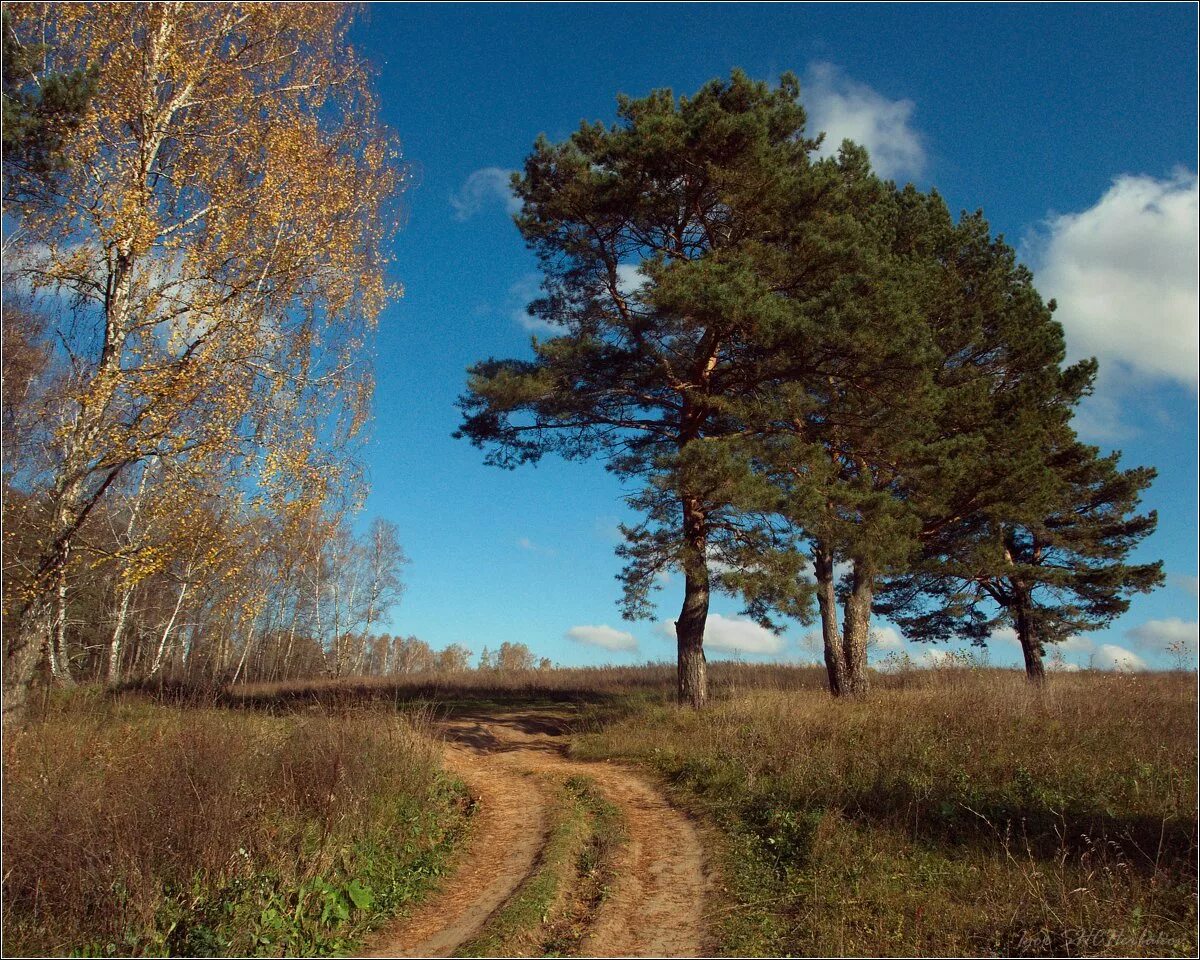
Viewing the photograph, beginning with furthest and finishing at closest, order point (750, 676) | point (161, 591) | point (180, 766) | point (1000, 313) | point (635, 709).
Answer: point (161, 591), point (750, 676), point (1000, 313), point (635, 709), point (180, 766)

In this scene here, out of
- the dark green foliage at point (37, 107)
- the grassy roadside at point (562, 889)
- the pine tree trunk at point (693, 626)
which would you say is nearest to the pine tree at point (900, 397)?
the pine tree trunk at point (693, 626)

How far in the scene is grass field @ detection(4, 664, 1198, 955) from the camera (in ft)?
18.7

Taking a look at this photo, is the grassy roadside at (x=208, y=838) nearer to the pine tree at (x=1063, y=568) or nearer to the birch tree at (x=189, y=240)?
the birch tree at (x=189, y=240)

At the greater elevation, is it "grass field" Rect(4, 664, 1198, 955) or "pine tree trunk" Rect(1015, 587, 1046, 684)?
"pine tree trunk" Rect(1015, 587, 1046, 684)

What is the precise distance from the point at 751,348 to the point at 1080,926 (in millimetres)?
10580

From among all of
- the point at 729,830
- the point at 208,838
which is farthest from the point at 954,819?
the point at 208,838

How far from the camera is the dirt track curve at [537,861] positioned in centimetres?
605

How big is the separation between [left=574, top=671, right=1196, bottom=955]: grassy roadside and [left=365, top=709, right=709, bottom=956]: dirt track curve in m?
0.41

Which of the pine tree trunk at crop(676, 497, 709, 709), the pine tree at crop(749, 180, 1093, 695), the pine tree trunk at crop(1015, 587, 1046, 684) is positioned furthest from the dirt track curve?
the pine tree trunk at crop(1015, 587, 1046, 684)

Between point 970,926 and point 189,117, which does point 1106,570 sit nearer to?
point 970,926

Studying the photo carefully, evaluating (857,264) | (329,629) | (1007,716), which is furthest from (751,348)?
(329,629)

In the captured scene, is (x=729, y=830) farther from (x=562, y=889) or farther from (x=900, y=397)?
(x=900, y=397)

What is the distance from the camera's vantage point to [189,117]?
37.2 feet

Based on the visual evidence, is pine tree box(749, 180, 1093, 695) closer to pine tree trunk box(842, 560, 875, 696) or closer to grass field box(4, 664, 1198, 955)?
pine tree trunk box(842, 560, 875, 696)
